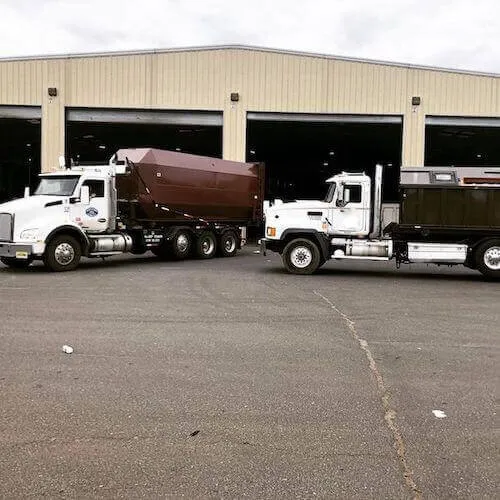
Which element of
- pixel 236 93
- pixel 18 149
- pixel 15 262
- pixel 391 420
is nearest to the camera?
pixel 391 420

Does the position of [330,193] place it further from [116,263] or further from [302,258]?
[116,263]

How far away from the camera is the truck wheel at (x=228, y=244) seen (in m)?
20.7

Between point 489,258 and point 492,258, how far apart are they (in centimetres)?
7

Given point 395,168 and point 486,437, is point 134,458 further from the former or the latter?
point 395,168

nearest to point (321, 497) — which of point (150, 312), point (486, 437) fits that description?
point (486, 437)

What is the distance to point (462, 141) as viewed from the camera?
32.0 m

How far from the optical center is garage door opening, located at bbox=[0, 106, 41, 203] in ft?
83.3

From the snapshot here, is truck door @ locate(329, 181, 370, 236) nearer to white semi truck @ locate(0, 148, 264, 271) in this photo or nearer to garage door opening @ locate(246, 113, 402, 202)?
garage door opening @ locate(246, 113, 402, 202)

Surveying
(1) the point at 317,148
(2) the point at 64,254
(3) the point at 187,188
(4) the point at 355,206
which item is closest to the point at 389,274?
(4) the point at 355,206

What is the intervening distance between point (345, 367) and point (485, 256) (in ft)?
31.3

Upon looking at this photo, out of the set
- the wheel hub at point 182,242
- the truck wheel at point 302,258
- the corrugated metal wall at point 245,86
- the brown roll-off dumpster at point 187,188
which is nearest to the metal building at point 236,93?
the corrugated metal wall at point 245,86

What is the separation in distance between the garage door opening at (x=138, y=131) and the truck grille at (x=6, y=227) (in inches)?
214

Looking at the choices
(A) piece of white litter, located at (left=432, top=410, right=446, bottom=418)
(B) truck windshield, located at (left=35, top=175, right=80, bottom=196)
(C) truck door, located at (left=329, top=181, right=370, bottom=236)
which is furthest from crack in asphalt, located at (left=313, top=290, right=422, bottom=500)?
(B) truck windshield, located at (left=35, top=175, right=80, bottom=196)

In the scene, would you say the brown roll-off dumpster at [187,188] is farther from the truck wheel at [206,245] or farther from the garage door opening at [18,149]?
the garage door opening at [18,149]
